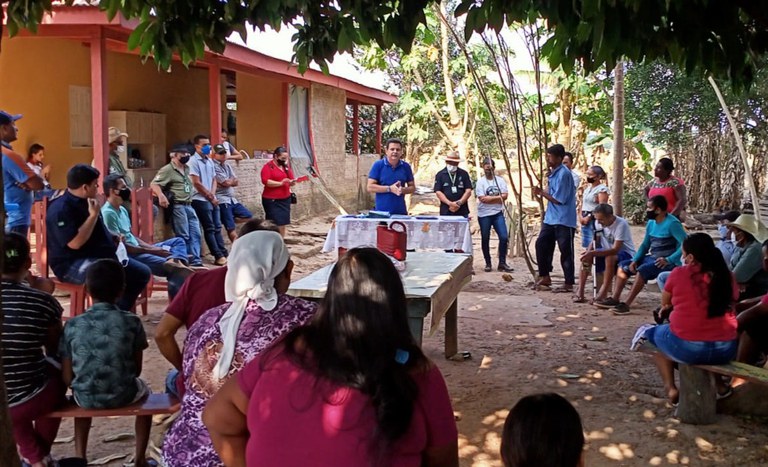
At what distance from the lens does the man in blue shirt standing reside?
9.38 m

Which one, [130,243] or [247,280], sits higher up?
[247,280]

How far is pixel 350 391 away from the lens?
6.59ft

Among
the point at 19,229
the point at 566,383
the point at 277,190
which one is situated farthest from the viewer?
the point at 277,190

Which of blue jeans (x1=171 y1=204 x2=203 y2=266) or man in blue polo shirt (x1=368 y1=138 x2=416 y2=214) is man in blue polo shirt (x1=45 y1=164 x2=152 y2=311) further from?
man in blue polo shirt (x1=368 y1=138 x2=416 y2=214)

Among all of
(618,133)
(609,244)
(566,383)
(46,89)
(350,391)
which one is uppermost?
(46,89)

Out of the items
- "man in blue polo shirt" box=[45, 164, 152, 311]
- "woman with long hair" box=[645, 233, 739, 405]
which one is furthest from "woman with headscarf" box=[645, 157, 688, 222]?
"man in blue polo shirt" box=[45, 164, 152, 311]

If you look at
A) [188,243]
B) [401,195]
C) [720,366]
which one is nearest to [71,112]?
[188,243]

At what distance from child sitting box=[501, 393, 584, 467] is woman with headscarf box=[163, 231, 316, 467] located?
952 millimetres

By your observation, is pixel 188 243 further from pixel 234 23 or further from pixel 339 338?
pixel 339 338

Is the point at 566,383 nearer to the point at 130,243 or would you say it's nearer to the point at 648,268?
the point at 648,268

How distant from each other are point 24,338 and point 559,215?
6887 millimetres

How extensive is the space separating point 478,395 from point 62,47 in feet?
28.8

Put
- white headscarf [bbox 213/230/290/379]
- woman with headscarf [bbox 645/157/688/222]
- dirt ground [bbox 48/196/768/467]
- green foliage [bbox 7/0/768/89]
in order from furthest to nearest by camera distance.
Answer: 1. woman with headscarf [bbox 645/157/688/222]
2. dirt ground [bbox 48/196/768/467]
3. green foliage [bbox 7/0/768/89]
4. white headscarf [bbox 213/230/290/379]

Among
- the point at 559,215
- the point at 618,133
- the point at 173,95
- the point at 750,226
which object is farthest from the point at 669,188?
the point at 173,95
